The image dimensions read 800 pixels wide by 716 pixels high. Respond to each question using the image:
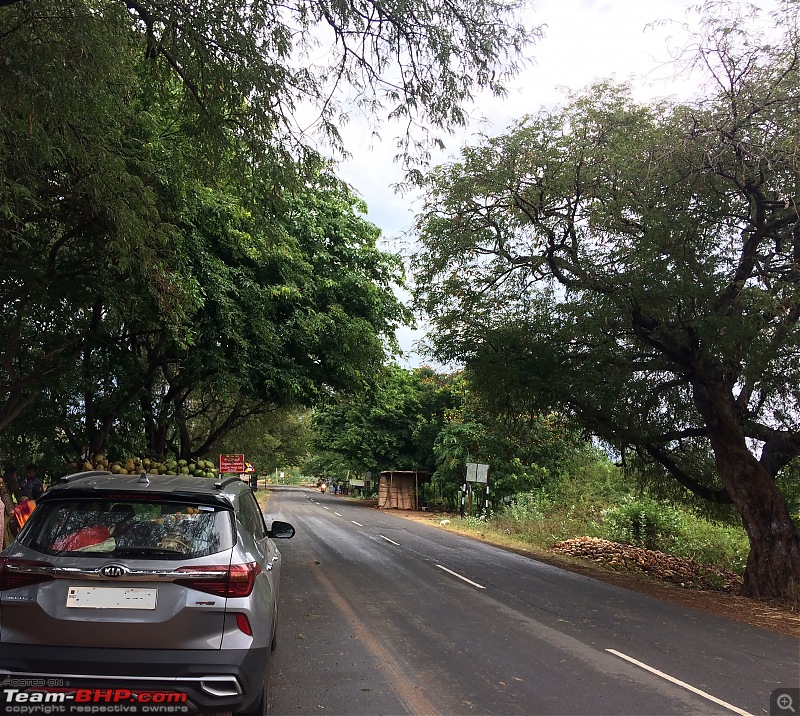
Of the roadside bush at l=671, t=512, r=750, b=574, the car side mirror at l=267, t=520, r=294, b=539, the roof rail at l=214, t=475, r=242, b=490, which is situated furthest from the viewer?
the roadside bush at l=671, t=512, r=750, b=574

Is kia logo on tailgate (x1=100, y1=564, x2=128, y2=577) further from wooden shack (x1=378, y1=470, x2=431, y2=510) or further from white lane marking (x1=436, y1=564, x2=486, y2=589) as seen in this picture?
wooden shack (x1=378, y1=470, x2=431, y2=510)

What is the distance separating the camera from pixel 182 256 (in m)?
10.6

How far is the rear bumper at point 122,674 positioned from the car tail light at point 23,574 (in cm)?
34

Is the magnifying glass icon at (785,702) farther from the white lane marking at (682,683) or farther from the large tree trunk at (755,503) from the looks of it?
the large tree trunk at (755,503)

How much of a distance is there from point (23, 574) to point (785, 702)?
20.3 feet

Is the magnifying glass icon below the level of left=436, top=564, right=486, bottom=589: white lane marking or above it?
above

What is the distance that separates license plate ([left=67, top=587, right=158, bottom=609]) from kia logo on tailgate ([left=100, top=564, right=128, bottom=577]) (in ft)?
0.28

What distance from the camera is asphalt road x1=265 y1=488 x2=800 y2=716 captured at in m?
5.28

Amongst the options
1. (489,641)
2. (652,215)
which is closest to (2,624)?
(489,641)

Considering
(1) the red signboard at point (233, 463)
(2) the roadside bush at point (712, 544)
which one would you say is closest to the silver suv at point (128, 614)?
(2) the roadside bush at point (712, 544)

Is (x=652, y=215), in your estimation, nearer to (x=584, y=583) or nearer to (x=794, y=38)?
(x=794, y=38)

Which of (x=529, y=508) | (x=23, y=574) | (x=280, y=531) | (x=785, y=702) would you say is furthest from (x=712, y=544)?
(x=23, y=574)

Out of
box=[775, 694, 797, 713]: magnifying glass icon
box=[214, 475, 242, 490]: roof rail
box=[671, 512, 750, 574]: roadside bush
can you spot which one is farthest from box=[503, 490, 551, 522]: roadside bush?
box=[214, 475, 242, 490]: roof rail

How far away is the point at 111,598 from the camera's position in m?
3.76
